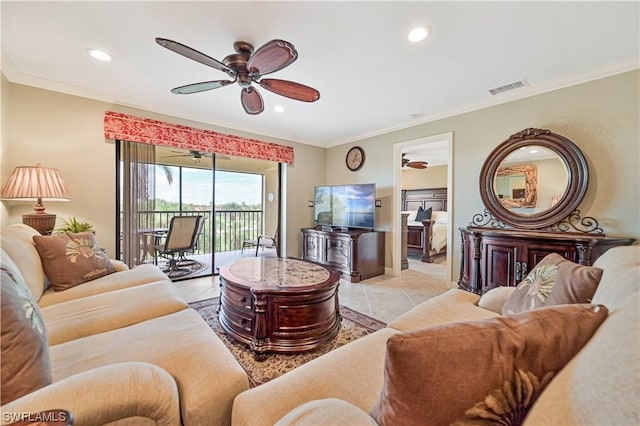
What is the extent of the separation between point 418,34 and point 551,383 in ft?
7.31

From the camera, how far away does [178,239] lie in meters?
4.00

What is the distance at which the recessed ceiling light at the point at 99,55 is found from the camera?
7.13ft

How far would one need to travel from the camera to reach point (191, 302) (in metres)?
2.90

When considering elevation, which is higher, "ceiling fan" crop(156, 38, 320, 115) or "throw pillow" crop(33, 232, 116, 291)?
"ceiling fan" crop(156, 38, 320, 115)

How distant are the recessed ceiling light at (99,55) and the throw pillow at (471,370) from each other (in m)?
3.10

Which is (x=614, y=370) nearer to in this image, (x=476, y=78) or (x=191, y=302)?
(x=476, y=78)

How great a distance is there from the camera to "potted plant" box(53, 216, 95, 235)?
2.61 m

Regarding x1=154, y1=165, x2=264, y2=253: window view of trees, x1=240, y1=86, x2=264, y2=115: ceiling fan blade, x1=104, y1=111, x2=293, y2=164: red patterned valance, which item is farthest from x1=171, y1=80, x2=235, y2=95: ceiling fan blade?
x1=154, y1=165, x2=264, y2=253: window view of trees

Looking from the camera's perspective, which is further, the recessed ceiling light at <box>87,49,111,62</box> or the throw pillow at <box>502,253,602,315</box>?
the recessed ceiling light at <box>87,49,111,62</box>

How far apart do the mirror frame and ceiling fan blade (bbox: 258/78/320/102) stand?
2313mm

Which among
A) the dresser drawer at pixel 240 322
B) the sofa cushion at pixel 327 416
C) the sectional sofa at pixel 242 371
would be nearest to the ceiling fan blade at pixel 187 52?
the sectional sofa at pixel 242 371

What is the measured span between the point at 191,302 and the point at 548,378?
313 centimetres

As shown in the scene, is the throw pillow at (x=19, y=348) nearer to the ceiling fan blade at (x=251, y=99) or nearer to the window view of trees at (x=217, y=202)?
the ceiling fan blade at (x=251, y=99)

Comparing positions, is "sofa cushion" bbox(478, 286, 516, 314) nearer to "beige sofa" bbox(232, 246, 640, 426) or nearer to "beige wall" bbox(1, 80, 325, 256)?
"beige sofa" bbox(232, 246, 640, 426)
